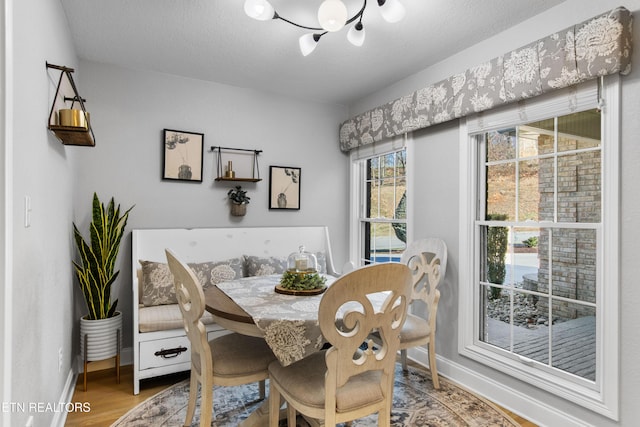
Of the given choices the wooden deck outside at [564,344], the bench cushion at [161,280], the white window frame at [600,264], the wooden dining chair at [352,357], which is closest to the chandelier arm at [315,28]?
the white window frame at [600,264]

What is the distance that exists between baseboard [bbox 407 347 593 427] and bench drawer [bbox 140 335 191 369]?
1.96 metres

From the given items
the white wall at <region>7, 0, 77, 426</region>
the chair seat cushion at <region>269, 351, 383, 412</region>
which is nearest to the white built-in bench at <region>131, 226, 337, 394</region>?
the white wall at <region>7, 0, 77, 426</region>

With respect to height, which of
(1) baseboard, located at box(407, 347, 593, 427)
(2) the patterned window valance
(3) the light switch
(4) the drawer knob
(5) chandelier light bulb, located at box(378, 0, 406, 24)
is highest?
(5) chandelier light bulb, located at box(378, 0, 406, 24)

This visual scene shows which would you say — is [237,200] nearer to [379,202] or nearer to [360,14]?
[379,202]

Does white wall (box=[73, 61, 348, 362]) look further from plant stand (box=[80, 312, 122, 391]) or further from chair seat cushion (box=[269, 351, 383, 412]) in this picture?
chair seat cushion (box=[269, 351, 383, 412])

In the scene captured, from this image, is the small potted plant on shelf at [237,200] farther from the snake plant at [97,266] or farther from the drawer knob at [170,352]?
the drawer knob at [170,352]

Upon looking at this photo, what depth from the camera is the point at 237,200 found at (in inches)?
140

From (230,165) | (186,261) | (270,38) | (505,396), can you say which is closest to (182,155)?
(230,165)

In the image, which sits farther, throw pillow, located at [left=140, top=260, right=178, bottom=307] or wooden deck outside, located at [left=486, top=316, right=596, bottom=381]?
throw pillow, located at [left=140, top=260, right=178, bottom=307]

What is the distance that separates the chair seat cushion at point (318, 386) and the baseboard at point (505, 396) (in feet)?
4.17

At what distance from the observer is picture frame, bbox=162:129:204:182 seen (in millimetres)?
3305

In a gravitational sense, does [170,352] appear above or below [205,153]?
below

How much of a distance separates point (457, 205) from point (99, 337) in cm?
284

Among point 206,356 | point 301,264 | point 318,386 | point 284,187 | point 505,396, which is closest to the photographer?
point 318,386
